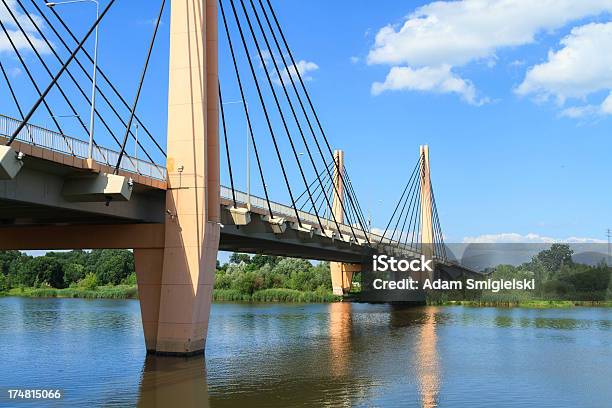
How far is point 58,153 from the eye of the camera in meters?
20.6

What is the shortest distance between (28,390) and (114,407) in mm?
3970

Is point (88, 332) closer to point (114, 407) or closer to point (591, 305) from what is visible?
point (114, 407)

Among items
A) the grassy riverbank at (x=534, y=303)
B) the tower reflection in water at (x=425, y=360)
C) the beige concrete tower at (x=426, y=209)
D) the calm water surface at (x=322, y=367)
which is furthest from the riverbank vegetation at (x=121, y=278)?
the calm water surface at (x=322, y=367)

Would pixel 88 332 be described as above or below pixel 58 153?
below

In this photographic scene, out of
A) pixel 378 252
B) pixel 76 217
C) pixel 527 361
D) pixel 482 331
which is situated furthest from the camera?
pixel 378 252

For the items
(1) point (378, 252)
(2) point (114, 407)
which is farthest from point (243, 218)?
(1) point (378, 252)

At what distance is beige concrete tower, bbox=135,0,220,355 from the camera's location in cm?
2638

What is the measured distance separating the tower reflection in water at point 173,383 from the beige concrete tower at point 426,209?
58.4 meters

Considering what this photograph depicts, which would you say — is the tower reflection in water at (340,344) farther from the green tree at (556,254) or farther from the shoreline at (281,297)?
the green tree at (556,254)

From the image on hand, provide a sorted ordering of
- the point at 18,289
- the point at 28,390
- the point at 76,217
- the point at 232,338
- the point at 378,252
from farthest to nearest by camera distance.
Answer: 1. the point at 18,289
2. the point at 378,252
3. the point at 232,338
4. the point at 76,217
5. the point at 28,390

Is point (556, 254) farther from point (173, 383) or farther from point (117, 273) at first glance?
point (173, 383)

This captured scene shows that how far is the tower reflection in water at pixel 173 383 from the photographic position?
61.6 ft

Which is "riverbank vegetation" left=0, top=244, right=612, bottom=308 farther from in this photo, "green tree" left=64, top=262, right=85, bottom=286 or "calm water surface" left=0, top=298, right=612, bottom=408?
"calm water surface" left=0, top=298, right=612, bottom=408

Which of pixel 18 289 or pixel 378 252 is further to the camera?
pixel 18 289
